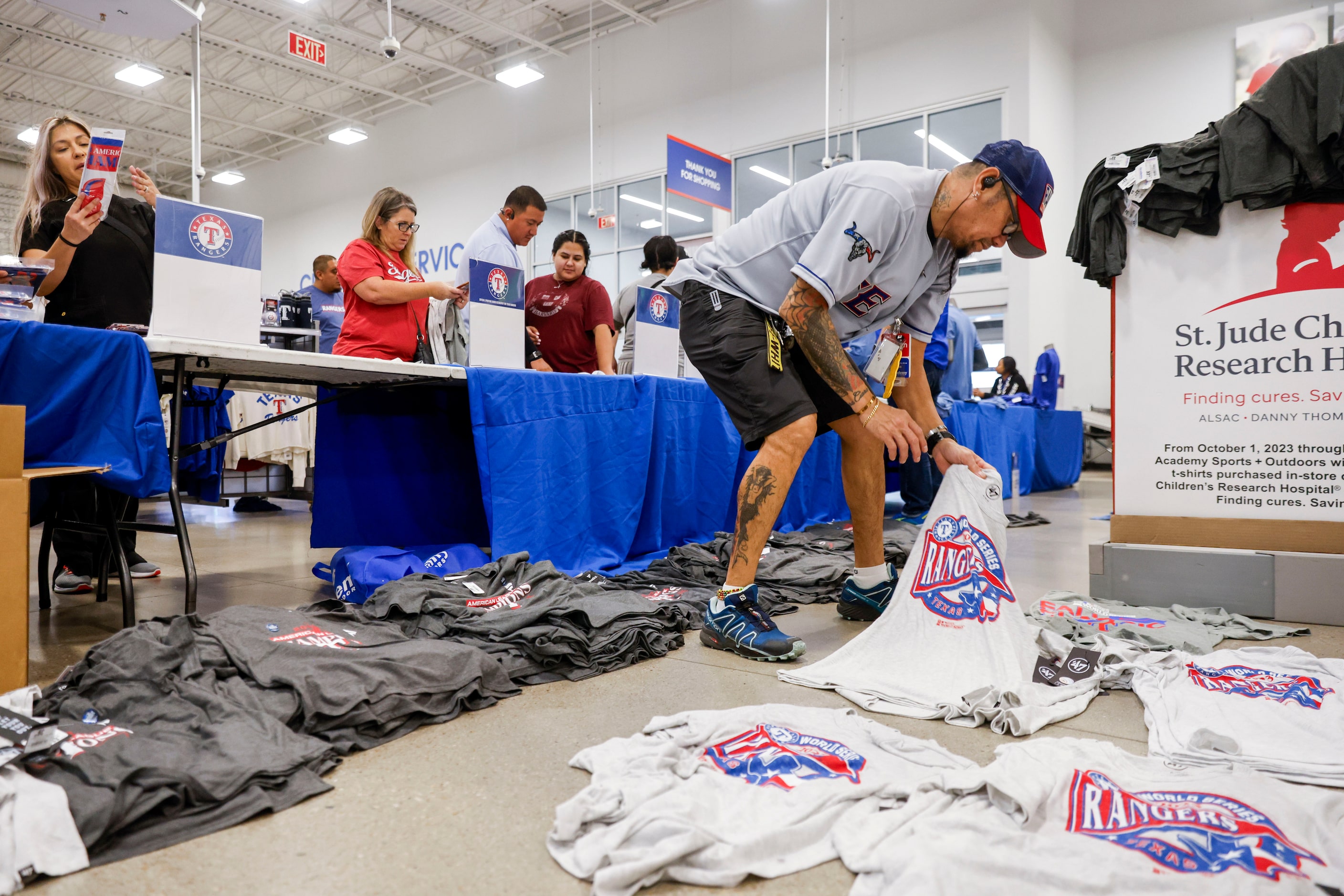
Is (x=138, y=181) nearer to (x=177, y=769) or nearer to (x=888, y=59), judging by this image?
(x=177, y=769)

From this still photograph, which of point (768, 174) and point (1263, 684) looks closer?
point (1263, 684)

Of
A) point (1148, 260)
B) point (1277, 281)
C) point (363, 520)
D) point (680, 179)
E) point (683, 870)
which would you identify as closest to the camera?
point (683, 870)

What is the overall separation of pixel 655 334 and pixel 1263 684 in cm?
263

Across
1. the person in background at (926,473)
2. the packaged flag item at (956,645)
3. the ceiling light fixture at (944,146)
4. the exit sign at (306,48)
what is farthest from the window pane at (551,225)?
the packaged flag item at (956,645)

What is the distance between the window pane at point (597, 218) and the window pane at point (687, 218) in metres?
0.85

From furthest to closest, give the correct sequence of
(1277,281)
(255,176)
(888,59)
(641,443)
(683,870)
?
(255,176), (888,59), (641,443), (1277,281), (683,870)

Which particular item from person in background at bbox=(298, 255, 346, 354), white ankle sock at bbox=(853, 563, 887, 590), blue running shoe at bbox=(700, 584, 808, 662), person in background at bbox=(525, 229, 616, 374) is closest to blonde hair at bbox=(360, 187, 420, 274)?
person in background at bbox=(525, 229, 616, 374)

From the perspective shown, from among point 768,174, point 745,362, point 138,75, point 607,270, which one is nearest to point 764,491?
point 745,362

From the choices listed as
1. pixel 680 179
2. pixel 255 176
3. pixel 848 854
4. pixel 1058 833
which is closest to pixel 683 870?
pixel 848 854

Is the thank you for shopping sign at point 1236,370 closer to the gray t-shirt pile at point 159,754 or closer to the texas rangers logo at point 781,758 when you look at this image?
the texas rangers logo at point 781,758

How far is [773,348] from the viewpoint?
2039 millimetres

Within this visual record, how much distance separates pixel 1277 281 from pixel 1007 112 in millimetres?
7537

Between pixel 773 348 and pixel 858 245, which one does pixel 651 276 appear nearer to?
pixel 773 348

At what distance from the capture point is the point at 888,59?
9602 millimetres
